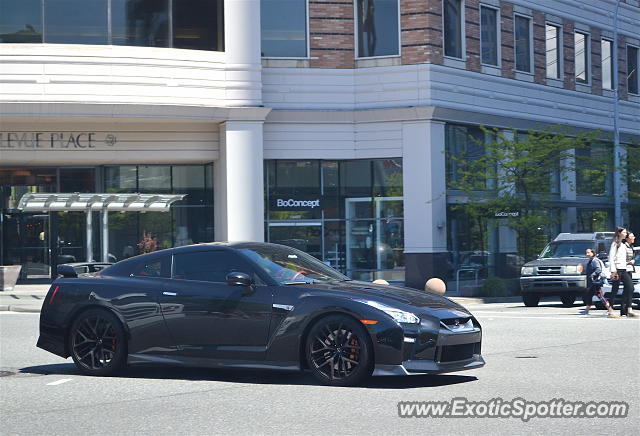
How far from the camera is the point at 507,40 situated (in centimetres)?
3703

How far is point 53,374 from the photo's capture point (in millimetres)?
11898

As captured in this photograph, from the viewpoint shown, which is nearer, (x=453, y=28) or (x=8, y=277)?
(x=8, y=277)

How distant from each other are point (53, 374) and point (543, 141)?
78.8ft

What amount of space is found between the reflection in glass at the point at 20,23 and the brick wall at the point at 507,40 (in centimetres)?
1541

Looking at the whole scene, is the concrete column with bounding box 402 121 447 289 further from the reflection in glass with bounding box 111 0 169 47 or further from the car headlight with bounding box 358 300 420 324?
the car headlight with bounding box 358 300 420 324

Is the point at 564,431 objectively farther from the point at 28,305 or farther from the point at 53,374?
the point at 28,305

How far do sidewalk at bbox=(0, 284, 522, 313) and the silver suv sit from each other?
300cm

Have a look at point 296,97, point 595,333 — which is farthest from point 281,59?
point 595,333

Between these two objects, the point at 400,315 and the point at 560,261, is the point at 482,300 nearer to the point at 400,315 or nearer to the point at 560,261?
the point at 560,261

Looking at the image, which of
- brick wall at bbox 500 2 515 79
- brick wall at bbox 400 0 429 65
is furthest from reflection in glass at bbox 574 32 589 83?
brick wall at bbox 400 0 429 65

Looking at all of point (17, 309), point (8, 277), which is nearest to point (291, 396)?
point (17, 309)

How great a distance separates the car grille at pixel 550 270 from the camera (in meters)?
25.4

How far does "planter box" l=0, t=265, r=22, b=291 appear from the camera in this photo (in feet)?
99.8

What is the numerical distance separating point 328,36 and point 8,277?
1226 centimetres
